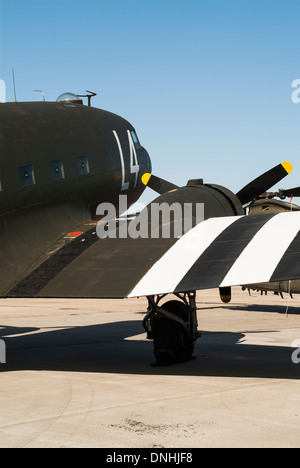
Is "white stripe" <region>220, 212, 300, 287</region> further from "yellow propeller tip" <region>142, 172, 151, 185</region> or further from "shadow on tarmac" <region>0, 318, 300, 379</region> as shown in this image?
"yellow propeller tip" <region>142, 172, 151, 185</region>

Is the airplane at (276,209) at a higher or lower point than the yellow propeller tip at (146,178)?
lower

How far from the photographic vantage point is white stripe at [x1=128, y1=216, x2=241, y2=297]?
11.5 meters

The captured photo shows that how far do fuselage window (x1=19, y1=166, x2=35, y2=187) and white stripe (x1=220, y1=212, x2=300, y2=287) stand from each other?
5.42 metres

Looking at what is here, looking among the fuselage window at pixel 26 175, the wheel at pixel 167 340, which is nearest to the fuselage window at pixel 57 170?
the fuselage window at pixel 26 175

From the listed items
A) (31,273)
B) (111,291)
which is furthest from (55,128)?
(111,291)

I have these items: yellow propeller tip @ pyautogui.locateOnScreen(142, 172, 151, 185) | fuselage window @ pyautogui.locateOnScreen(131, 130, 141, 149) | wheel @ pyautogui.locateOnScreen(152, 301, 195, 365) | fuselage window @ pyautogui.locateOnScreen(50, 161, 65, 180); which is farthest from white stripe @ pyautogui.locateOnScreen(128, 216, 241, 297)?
fuselage window @ pyautogui.locateOnScreen(131, 130, 141, 149)

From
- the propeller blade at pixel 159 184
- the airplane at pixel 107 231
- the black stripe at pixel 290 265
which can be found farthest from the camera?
the propeller blade at pixel 159 184

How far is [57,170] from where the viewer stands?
15578mm

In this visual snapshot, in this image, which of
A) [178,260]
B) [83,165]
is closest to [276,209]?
[83,165]

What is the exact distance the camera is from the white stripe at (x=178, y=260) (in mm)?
11539

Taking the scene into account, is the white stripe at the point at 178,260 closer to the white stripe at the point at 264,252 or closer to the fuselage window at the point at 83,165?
the white stripe at the point at 264,252

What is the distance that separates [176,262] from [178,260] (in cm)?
9

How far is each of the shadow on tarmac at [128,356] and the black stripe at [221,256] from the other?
2.91m
